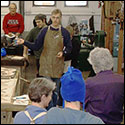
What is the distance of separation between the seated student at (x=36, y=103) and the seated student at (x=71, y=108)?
1.07 ft

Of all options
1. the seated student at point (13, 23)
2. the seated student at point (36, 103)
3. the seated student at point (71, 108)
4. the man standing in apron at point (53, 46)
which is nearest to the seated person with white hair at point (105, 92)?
the seated student at point (36, 103)

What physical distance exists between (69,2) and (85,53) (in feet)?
9.27

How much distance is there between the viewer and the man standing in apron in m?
4.40

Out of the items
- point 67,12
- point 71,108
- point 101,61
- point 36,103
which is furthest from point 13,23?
point 71,108

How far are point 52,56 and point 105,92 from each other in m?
1.94

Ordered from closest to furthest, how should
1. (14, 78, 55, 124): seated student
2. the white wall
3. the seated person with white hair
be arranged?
1. (14, 78, 55, 124): seated student
2. the seated person with white hair
3. the white wall

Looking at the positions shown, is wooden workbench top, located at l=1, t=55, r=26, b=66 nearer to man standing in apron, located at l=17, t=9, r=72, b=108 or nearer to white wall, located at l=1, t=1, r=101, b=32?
man standing in apron, located at l=17, t=9, r=72, b=108

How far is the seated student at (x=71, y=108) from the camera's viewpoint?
1.55m

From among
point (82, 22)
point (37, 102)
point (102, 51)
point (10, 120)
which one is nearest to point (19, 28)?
point (82, 22)

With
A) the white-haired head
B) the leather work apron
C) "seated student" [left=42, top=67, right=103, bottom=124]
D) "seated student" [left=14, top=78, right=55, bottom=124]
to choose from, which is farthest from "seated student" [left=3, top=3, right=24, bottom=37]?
"seated student" [left=42, top=67, right=103, bottom=124]

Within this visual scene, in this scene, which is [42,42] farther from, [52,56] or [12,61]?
[12,61]

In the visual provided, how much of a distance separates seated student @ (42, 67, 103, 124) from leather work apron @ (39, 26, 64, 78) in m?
2.61

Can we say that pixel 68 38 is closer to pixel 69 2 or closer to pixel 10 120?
pixel 10 120

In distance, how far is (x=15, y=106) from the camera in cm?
330
